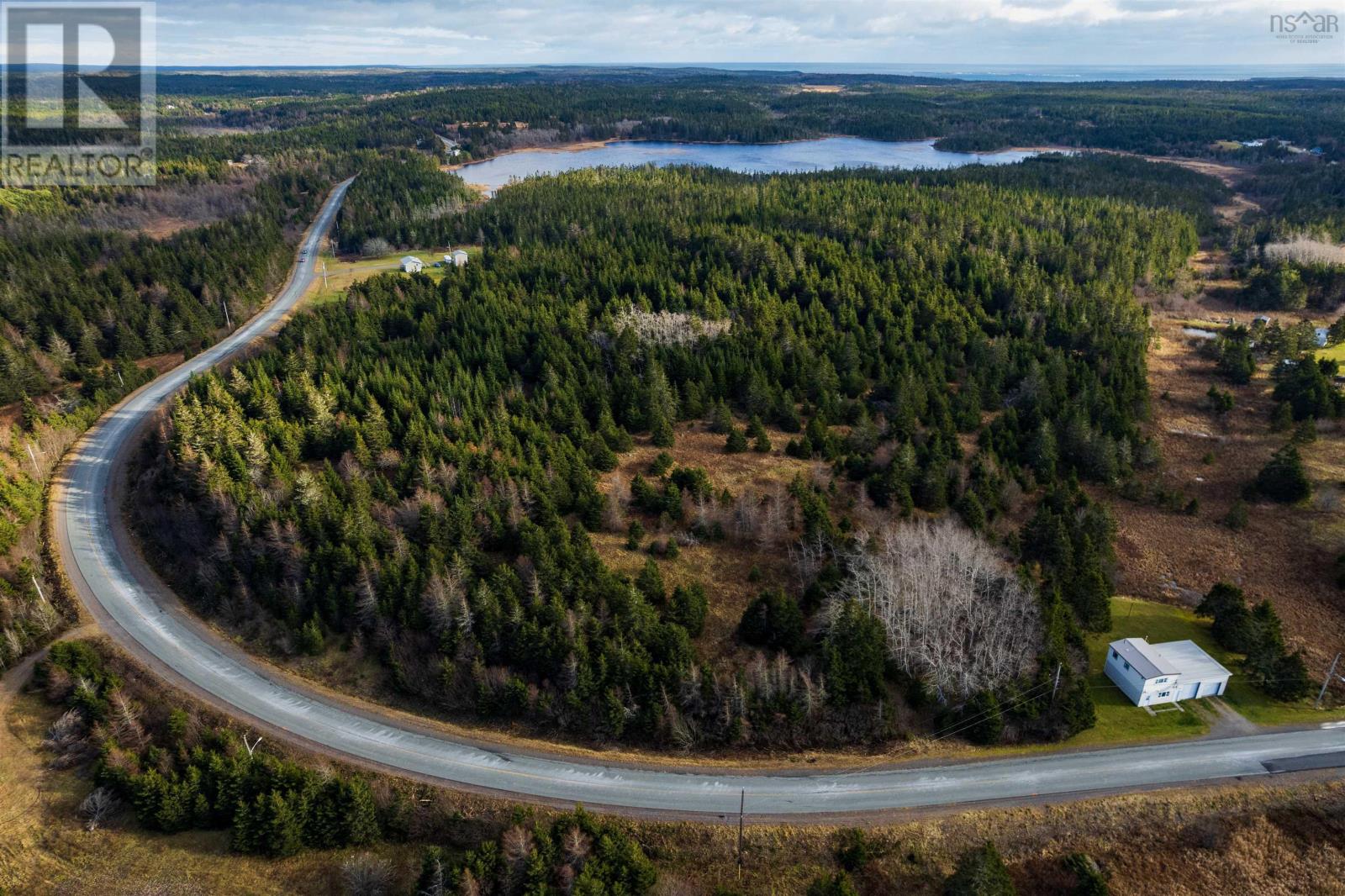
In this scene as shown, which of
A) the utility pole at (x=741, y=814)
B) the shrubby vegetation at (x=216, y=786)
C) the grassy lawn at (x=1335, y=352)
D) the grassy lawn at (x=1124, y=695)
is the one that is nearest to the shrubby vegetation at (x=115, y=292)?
the shrubby vegetation at (x=216, y=786)

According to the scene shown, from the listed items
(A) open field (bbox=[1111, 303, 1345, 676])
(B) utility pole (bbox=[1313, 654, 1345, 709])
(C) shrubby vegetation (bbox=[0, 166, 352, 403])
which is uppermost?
(C) shrubby vegetation (bbox=[0, 166, 352, 403])

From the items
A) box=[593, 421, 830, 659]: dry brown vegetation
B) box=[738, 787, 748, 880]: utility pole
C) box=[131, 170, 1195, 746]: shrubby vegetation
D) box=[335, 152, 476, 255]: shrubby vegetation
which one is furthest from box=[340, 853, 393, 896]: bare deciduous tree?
box=[335, 152, 476, 255]: shrubby vegetation

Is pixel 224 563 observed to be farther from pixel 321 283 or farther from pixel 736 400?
pixel 321 283

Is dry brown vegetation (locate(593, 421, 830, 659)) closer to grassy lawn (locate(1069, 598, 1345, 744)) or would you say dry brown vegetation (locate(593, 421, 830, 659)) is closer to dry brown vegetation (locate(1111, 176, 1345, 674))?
grassy lawn (locate(1069, 598, 1345, 744))

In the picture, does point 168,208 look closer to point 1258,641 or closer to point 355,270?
point 355,270

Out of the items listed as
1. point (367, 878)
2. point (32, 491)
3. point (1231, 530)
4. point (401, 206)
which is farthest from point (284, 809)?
point (401, 206)

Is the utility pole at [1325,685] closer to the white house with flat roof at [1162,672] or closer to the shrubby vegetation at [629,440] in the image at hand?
the white house with flat roof at [1162,672]
